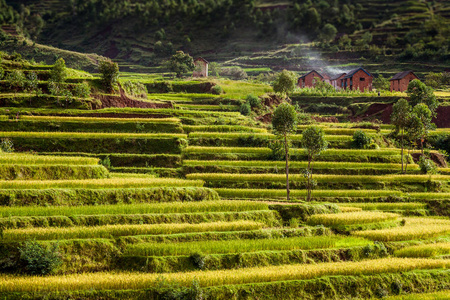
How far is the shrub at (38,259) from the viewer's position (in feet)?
57.6

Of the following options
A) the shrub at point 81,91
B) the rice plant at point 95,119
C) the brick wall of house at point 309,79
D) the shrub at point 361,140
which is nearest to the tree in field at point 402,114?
the shrub at point 361,140

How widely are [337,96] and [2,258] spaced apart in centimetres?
6600

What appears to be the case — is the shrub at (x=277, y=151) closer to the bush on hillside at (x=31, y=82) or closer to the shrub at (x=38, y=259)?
the shrub at (x=38, y=259)

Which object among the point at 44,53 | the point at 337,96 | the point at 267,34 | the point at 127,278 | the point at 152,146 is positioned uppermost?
the point at 267,34

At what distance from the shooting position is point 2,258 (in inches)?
707

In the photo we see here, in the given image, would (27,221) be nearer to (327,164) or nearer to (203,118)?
(327,164)

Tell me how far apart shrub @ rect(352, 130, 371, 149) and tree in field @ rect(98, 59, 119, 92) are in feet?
91.4

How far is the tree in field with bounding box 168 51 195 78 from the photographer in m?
89.6

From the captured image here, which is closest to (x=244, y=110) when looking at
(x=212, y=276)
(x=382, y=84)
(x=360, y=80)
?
(x=360, y=80)

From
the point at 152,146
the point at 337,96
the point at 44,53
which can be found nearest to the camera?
the point at 152,146

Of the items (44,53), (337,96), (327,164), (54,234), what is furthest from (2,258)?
(44,53)

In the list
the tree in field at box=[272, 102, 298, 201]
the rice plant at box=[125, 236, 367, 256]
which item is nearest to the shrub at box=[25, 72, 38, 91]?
the tree in field at box=[272, 102, 298, 201]

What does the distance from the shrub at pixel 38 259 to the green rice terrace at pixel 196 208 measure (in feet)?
0.23

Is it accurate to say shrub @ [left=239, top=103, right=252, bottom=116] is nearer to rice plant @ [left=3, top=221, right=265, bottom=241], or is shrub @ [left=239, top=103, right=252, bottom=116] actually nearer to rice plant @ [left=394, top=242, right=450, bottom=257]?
rice plant @ [left=3, top=221, right=265, bottom=241]
